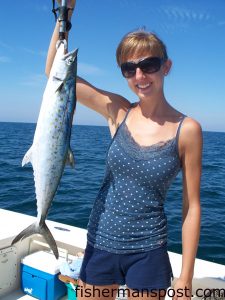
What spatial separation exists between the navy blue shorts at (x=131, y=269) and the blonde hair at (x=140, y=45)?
1407 mm

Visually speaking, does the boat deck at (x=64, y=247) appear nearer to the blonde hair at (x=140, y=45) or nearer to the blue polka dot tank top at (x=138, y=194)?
the blue polka dot tank top at (x=138, y=194)

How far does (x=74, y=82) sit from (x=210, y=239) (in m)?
6.51

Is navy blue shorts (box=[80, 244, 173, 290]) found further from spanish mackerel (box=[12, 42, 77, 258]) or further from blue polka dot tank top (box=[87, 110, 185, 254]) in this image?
spanish mackerel (box=[12, 42, 77, 258])

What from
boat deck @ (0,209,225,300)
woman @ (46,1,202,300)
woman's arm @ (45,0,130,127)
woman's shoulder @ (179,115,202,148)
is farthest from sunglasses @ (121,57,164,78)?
boat deck @ (0,209,225,300)

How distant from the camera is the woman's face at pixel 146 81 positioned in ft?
8.08

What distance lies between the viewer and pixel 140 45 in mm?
2455

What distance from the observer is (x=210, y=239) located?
26.7 ft

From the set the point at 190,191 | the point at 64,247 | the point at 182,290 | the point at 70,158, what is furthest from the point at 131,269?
the point at 64,247

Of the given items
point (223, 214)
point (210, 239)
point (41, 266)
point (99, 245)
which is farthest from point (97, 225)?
point (223, 214)

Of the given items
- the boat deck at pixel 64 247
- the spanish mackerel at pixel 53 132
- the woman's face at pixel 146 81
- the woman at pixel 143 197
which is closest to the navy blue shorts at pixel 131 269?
the woman at pixel 143 197

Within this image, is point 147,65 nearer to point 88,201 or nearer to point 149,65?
point 149,65

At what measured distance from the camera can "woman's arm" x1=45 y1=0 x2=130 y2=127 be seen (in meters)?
2.76

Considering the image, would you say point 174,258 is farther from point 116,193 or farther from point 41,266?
point 116,193

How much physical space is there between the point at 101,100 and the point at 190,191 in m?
0.99
